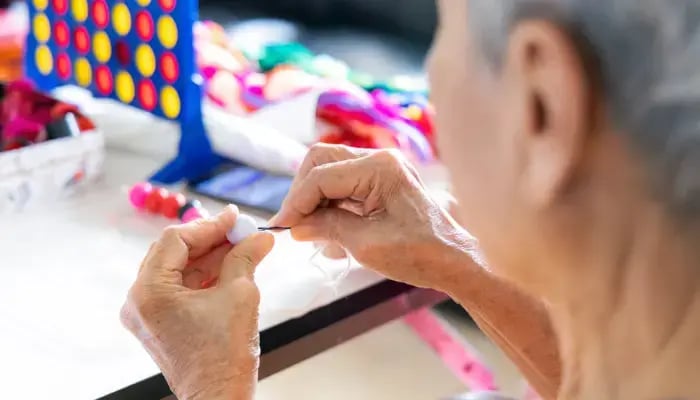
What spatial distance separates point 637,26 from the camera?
43 cm

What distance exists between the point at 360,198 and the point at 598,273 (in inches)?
Answer: 15.9

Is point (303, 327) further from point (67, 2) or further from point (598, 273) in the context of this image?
point (67, 2)

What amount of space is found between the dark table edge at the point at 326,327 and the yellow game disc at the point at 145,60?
0.49 metres

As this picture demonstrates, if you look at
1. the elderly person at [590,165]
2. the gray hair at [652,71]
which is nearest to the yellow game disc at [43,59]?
the elderly person at [590,165]

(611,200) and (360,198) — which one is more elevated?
(611,200)

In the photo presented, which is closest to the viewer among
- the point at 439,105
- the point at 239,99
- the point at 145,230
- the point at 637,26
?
the point at 637,26

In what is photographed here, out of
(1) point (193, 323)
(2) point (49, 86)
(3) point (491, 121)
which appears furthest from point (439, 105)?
(2) point (49, 86)

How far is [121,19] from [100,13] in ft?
0.18

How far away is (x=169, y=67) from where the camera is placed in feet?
4.00

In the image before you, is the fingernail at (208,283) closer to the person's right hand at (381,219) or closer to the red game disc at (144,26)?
the person's right hand at (381,219)

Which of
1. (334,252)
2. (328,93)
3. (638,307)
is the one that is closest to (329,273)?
(334,252)

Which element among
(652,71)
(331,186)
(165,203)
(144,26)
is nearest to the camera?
(652,71)

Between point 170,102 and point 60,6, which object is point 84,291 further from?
point 60,6

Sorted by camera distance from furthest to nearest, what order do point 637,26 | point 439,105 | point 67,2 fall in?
point 67,2 < point 439,105 < point 637,26
